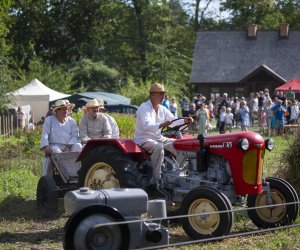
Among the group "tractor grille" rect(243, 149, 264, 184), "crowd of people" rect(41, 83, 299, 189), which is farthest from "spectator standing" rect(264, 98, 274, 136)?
"tractor grille" rect(243, 149, 264, 184)

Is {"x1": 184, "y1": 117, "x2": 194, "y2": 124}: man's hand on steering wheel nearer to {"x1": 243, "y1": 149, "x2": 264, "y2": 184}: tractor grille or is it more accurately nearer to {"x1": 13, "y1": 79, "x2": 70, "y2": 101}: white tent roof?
{"x1": 243, "y1": 149, "x2": 264, "y2": 184}: tractor grille

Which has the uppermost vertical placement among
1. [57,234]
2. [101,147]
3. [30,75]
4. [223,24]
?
[223,24]

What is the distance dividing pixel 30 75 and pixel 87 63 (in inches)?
294

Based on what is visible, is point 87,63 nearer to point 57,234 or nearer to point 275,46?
point 275,46

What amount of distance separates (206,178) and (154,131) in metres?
0.95

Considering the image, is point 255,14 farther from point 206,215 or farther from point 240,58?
point 206,215

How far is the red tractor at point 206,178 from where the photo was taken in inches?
333

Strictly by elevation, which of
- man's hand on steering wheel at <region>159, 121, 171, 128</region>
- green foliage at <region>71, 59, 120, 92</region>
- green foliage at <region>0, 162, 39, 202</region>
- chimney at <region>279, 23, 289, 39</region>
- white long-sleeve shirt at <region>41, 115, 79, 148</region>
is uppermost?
chimney at <region>279, 23, 289, 39</region>

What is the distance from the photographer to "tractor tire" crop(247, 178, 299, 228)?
355 inches

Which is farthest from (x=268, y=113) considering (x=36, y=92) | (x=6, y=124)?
(x=36, y=92)

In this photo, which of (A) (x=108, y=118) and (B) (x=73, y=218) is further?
(A) (x=108, y=118)

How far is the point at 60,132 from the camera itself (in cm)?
1145

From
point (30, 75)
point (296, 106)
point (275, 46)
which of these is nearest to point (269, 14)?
point (275, 46)

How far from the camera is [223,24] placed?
65312 millimetres
